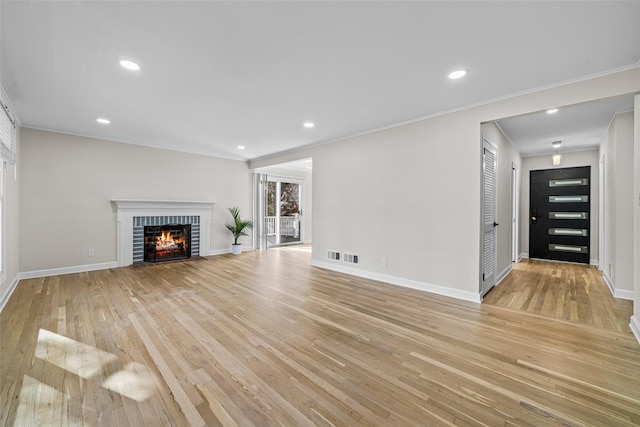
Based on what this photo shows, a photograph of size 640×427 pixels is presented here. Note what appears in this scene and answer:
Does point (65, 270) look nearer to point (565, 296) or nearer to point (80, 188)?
point (80, 188)

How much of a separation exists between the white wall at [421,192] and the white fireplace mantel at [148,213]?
316 cm

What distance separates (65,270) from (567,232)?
10.1m

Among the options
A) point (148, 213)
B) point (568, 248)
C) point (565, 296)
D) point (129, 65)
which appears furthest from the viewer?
point (568, 248)

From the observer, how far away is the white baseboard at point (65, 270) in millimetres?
4359

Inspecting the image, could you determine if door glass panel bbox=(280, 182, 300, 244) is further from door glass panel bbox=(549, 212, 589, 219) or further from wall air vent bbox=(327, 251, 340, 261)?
door glass panel bbox=(549, 212, 589, 219)

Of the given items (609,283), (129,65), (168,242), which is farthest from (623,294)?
(168,242)

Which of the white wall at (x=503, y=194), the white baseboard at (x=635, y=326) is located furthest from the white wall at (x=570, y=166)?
the white baseboard at (x=635, y=326)

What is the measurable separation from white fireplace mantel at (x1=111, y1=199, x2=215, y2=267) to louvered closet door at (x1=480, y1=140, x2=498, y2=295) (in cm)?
570

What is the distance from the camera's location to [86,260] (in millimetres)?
4926

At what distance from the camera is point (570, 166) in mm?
5820

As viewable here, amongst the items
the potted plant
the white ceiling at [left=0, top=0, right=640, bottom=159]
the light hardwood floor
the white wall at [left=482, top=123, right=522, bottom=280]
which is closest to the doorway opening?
the potted plant

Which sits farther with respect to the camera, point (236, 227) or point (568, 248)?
point (236, 227)

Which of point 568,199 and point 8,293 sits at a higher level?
point 568,199

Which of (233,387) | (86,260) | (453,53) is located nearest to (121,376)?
(233,387)
